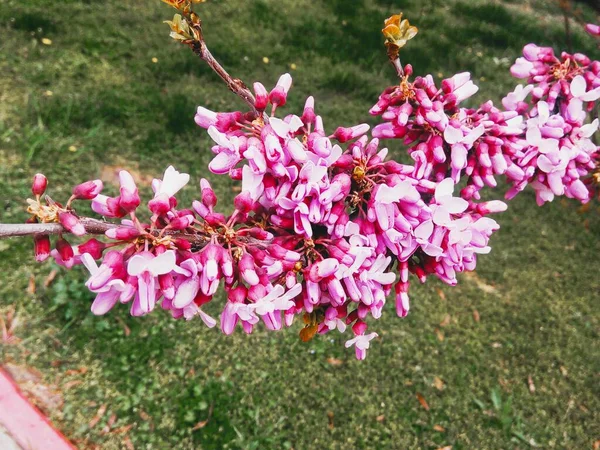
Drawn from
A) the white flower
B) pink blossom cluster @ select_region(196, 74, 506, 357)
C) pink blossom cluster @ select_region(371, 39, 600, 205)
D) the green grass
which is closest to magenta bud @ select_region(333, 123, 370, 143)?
pink blossom cluster @ select_region(196, 74, 506, 357)

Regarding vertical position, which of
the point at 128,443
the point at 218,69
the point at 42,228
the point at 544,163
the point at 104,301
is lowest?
the point at 128,443

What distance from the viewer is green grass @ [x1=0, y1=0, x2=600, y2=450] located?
2.76 m

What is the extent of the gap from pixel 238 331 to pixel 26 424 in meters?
1.17

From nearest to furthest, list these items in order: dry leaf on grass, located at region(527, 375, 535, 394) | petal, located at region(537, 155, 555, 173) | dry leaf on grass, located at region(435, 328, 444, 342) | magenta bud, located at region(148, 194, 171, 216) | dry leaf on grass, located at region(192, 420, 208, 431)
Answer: magenta bud, located at region(148, 194, 171, 216)
petal, located at region(537, 155, 555, 173)
dry leaf on grass, located at region(192, 420, 208, 431)
dry leaf on grass, located at region(527, 375, 535, 394)
dry leaf on grass, located at region(435, 328, 444, 342)

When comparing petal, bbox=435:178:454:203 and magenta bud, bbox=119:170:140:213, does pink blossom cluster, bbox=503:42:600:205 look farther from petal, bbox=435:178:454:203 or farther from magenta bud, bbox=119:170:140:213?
magenta bud, bbox=119:170:140:213

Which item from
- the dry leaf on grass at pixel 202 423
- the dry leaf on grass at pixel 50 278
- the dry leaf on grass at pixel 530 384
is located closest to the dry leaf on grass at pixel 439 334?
the dry leaf on grass at pixel 530 384

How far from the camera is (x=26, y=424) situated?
242 centimetres

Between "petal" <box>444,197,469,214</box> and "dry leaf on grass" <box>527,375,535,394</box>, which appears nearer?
"petal" <box>444,197,469,214</box>

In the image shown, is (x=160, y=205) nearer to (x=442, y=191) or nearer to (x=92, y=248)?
(x=92, y=248)

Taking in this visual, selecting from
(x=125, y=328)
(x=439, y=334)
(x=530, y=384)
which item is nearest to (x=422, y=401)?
(x=439, y=334)

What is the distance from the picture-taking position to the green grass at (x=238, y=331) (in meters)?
2.76

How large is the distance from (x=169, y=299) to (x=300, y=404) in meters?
1.90

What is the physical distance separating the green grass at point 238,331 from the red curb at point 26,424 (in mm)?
107

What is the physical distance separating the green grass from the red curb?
4.2 inches
